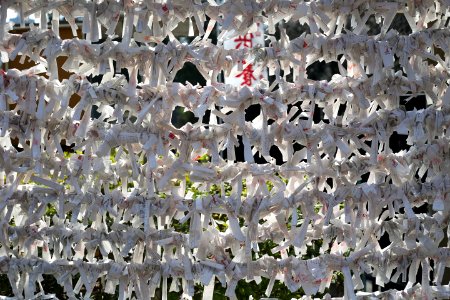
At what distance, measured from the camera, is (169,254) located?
6.35 ft

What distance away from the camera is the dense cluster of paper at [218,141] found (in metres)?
1.86

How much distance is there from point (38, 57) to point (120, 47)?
0.23 meters

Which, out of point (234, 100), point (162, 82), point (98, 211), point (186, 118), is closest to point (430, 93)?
point (234, 100)

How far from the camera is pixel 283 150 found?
1922mm

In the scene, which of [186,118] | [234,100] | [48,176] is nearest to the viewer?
[234,100]

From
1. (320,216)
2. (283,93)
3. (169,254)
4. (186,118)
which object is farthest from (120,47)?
(186,118)

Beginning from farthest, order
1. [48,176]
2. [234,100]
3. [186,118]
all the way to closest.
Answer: [186,118] < [48,176] < [234,100]

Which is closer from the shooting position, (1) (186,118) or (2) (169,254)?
(2) (169,254)

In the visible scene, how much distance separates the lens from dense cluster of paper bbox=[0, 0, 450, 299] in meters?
1.86

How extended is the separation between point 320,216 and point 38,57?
0.85m

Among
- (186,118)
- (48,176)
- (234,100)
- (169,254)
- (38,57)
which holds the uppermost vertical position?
(186,118)

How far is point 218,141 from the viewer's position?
6.17 ft

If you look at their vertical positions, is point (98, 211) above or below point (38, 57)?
below

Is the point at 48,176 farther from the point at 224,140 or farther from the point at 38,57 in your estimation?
the point at 224,140
